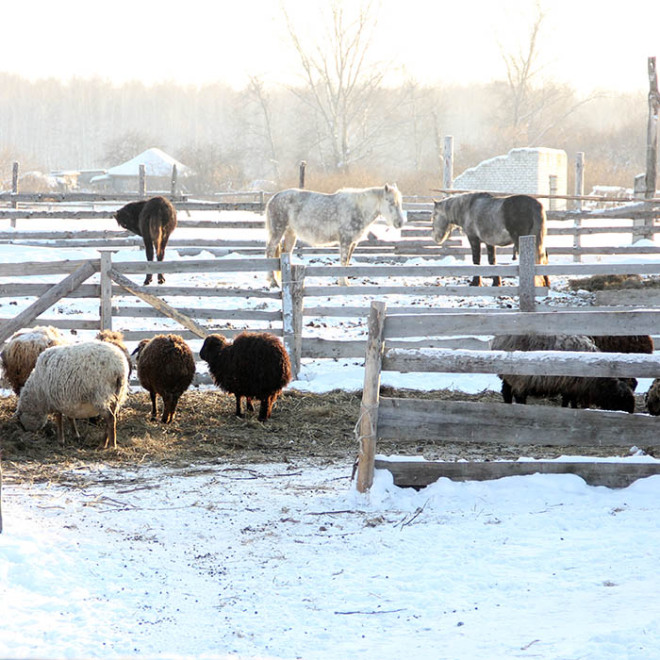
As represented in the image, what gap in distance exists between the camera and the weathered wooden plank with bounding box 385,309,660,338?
5.86 metres

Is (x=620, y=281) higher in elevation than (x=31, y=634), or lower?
higher

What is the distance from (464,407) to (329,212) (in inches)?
433

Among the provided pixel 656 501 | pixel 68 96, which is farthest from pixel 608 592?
pixel 68 96

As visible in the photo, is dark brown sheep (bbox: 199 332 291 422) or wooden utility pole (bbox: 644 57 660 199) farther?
wooden utility pole (bbox: 644 57 660 199)

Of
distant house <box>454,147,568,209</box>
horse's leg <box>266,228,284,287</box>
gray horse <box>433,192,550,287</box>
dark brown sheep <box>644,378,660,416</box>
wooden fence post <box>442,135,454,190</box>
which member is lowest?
dark brown sheep <box>644,378,660,416</box>

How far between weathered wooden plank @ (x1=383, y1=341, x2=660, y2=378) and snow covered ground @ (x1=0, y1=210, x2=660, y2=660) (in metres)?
0.69

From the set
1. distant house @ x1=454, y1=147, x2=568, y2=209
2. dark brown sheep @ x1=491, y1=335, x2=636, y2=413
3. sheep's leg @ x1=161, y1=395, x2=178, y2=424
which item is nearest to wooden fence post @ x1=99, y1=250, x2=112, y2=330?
sheep's leg @ x1=161, y1=395, x2=178, y2=424

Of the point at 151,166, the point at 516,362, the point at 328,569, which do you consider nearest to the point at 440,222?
the point at 516,362

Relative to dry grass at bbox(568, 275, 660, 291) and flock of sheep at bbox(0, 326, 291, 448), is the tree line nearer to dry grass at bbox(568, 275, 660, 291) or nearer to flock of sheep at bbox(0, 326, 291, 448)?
dry grass at bbox(568, 275, 660, 291)

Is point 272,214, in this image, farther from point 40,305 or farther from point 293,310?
point 40,305

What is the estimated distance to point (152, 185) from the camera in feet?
204

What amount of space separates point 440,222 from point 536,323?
1228cm

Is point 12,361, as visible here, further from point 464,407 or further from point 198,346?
point 464,407

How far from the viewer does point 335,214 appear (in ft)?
53.4
